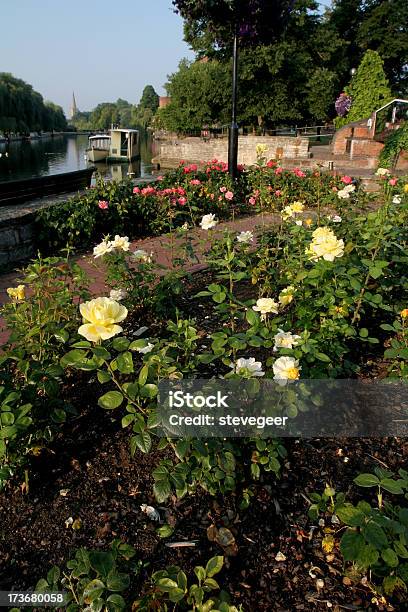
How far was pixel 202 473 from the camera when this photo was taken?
4.48ft

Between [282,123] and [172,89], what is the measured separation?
7.21 metres

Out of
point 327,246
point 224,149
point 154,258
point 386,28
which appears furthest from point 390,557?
point 386,28

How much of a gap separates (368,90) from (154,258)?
16974 millimetres

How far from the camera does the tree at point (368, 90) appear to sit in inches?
666

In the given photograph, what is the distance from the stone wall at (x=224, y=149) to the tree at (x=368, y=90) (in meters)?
4.04

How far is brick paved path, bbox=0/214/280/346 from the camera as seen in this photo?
3371mm

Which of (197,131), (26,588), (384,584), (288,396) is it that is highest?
(197,131)

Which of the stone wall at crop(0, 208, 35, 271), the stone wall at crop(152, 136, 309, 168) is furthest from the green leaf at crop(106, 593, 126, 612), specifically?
the stone wall at crop(152, 136, 309, 168)

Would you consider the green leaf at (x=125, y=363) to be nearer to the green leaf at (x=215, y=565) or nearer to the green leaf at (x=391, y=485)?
the green leaf at (x=215, y=565)

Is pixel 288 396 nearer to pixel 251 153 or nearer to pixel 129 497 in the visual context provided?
pixel 129 497

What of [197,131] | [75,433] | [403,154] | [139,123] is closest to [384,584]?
[75,433]

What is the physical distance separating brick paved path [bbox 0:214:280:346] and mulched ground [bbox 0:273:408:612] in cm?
124

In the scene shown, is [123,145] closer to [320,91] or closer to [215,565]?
[320,91]

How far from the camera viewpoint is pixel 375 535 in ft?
3.53
